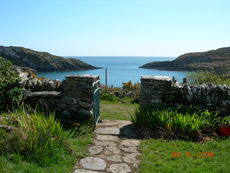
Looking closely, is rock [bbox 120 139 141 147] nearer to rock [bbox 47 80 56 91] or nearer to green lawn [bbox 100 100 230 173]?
green lawn [bbox 100 100 230 173]

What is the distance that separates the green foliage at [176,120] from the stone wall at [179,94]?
13.0 inches

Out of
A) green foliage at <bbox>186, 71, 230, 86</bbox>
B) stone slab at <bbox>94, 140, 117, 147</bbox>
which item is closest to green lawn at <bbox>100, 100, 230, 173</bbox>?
stone slab at <bbox>94, 140, 117, 147</bbox>

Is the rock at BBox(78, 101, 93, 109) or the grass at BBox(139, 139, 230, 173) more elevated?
the rock at BBox(78, 101, 93, 109)

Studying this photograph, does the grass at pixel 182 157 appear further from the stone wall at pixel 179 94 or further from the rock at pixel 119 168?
the stone wall at pixel 179 94

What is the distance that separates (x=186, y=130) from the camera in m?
4.66

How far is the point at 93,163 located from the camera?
3361 mm

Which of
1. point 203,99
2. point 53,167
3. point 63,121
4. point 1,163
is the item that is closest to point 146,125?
point 203,99

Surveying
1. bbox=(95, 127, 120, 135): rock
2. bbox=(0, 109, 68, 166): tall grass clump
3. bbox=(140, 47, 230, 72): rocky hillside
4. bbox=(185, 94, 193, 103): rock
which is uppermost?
bbox=(140, 47, 230, 72): rocky hillside

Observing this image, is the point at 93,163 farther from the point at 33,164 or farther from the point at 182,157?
the point at 182,157

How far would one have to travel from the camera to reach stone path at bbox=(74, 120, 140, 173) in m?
3.22

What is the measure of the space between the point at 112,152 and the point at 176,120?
71.8 inches

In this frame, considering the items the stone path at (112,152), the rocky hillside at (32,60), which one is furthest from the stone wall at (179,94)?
the rocky hillside at (32,60)

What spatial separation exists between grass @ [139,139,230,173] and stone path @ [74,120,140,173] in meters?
0.21

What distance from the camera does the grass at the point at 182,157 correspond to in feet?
10.4
